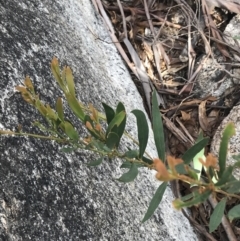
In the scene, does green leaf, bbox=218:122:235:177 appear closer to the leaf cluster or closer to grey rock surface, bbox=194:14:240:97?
the leaf cluster

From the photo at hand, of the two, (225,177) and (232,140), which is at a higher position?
(225,177)

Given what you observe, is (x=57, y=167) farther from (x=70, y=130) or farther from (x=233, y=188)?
(x=233, y=188)

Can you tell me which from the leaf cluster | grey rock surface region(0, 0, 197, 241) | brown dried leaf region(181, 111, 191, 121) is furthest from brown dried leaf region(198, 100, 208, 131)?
the leaf cluster

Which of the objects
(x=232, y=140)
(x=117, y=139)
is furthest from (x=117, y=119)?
(x=232, y=140)

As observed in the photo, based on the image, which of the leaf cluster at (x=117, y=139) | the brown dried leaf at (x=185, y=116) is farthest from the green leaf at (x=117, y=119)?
the brown dried leaf at (x=185, y=116)

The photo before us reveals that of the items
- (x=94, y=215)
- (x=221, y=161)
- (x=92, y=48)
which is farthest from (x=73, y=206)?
(x=92, y=48)
